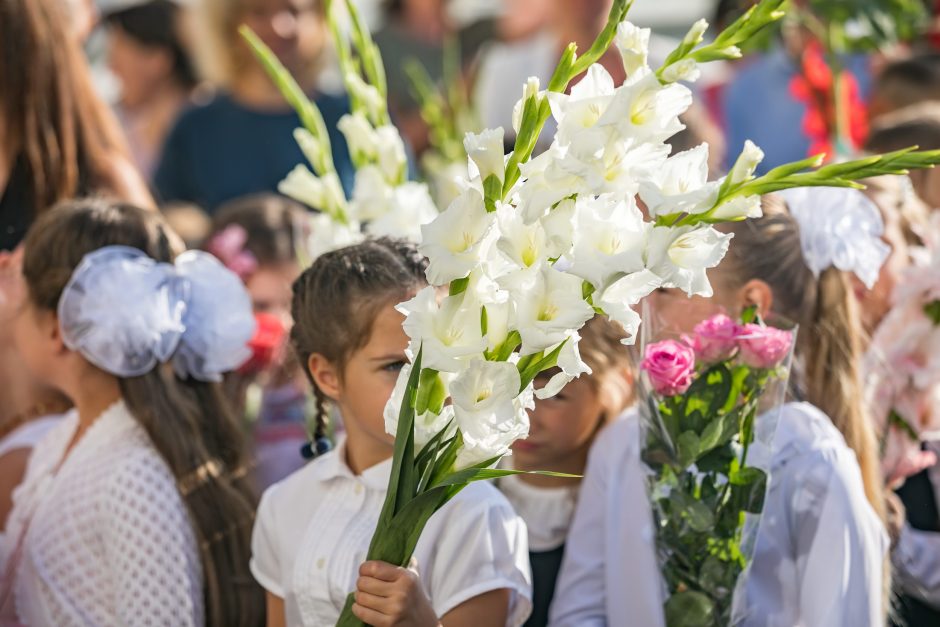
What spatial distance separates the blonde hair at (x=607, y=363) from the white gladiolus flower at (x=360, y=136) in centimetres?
61

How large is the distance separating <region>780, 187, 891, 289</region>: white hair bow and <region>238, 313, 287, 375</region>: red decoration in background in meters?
1.39

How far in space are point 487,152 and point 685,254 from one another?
0.27 m

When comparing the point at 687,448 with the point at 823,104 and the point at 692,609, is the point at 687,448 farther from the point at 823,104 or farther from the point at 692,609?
the point at 823,104

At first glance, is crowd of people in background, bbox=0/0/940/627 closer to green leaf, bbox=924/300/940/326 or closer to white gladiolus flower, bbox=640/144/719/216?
green leaf, bbox=924/300/940/326

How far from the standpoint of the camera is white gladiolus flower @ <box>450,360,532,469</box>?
5.36 feet

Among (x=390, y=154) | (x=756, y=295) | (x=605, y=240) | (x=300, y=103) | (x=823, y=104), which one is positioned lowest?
(x=823, y=104)

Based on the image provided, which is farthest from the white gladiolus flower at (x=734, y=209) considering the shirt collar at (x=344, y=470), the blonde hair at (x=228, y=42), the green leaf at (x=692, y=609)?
the blonde hair at (x=228, y=42)

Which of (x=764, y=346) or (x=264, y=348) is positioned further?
(x=264, y=348)

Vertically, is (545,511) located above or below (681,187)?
below

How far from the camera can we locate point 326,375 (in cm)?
244

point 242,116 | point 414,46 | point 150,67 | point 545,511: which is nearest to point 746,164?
point 545,511

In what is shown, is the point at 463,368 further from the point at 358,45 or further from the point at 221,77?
the point at 221,77

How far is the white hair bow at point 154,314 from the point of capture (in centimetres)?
268

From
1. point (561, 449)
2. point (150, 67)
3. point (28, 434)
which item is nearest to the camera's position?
point (561, 449)
